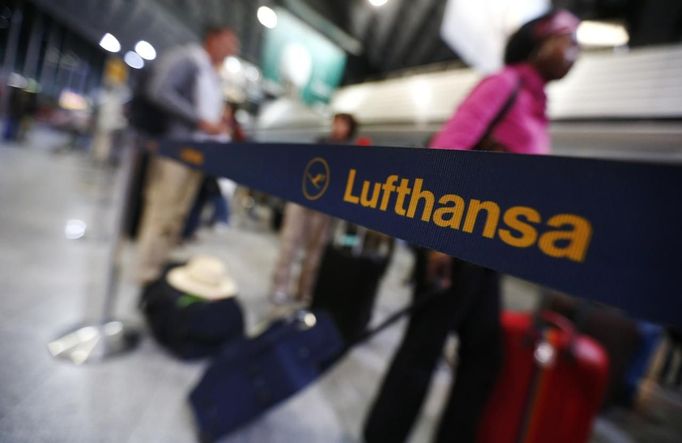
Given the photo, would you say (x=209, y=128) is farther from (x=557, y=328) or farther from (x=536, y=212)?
(x=557, y=328)

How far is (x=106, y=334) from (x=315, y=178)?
64.4 inches

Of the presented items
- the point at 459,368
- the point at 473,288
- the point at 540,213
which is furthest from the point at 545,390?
the point at 540,213

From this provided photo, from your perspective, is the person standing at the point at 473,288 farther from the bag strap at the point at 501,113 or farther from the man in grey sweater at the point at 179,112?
the man in grey sweater at the point at 179,112

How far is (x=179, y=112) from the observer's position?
6.89ft

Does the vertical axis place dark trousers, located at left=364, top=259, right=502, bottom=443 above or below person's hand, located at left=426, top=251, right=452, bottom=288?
below

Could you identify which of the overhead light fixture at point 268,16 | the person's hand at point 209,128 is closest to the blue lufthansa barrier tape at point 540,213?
the person's hand at point 209,128

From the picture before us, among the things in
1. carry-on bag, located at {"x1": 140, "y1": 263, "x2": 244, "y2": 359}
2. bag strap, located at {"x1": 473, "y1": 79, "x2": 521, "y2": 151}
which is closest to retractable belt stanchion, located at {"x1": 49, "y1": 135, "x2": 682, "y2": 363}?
bag strap, located at {"x1": 473, "y1": 79, "x2": 521, "y2": 151}

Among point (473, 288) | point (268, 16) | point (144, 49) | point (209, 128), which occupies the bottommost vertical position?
point (473, 288)

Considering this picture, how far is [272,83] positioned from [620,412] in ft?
22.0

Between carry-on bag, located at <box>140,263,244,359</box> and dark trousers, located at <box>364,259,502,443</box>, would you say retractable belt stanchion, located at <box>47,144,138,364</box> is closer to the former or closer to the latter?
carry-on bag, located at <box>140,263,244,359</box>

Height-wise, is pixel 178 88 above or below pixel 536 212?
above

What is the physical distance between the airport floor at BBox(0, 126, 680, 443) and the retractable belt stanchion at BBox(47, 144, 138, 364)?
0.05 metres

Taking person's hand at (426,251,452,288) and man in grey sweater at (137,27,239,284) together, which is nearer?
person's hand at (426,251,452,288)

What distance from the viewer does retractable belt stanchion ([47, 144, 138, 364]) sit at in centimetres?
152
